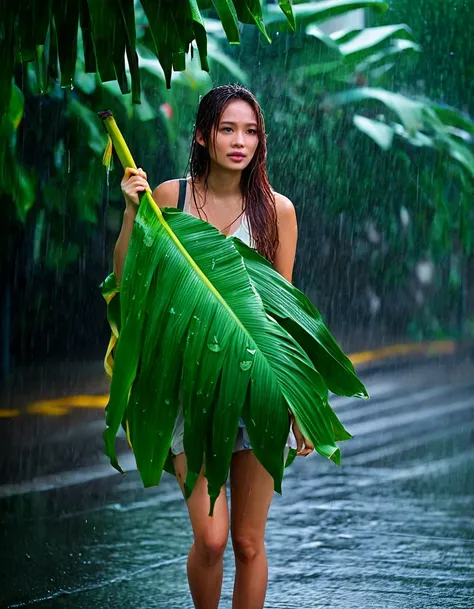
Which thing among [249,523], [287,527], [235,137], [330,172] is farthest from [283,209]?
[330,172]

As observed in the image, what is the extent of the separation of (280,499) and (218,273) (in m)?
3.73

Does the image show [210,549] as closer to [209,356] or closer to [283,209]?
[209,356]

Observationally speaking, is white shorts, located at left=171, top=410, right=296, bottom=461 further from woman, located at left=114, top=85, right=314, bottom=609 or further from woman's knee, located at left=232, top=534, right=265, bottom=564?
woman's knee, located at left=232, top=534, right=265, bottom=564

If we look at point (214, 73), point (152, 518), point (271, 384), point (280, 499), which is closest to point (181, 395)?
point (271, 384)

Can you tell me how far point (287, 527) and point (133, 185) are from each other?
3.08 meters

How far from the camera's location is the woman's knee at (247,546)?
3680 mm

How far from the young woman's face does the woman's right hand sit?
1.05ft

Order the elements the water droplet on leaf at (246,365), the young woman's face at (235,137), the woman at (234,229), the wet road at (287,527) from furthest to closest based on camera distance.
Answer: the wet road at (287,527)
the young woman's face at (235,137)
the woman at (234,229)
the water droplet on leaf at (246,365)

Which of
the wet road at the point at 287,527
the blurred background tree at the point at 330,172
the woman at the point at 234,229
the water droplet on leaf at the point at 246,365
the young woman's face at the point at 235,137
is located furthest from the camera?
the blurred background tree at the point at 330,172

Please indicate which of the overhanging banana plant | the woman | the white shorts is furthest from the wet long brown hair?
the white shorts

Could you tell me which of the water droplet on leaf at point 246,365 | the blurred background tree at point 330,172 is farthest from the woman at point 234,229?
the blurred background tree at point 330,172

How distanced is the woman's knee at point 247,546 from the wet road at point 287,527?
1.11m

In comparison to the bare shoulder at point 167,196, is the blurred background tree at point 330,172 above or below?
below

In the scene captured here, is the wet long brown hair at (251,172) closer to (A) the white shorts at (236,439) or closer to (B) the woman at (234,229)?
(B) the woman at (234,229)
